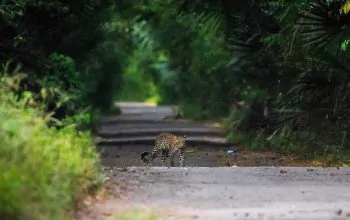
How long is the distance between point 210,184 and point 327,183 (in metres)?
1.71

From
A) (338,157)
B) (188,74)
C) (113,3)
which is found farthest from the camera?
(188,74)

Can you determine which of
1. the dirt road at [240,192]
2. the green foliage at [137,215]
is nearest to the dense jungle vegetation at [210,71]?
the green foliage at [137,215]

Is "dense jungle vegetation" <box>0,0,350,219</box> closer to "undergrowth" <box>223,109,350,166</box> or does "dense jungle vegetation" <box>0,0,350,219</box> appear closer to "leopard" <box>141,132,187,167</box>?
"undergrowth" <box>223,109,350,166</box>

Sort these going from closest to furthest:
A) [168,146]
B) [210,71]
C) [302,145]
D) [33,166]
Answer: [33,166], [168,146], [302,145], [210,71]

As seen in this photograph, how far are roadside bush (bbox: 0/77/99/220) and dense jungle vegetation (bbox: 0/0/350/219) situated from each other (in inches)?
0.4

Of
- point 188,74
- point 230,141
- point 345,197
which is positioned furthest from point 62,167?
point 188,74

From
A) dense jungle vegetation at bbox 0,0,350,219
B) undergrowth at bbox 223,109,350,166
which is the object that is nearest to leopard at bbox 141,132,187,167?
dense jungle vegetation at bbox 0,0,350,219

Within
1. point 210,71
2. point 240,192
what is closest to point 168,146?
point 240,192

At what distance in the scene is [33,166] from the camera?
7.59 m

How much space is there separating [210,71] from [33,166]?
1943 cm

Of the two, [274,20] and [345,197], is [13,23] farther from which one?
[345,197]

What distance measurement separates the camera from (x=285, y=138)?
17875mm

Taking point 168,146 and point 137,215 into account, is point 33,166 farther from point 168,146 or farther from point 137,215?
point 168,146

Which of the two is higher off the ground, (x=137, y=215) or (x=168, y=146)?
(x=137, y=215)
